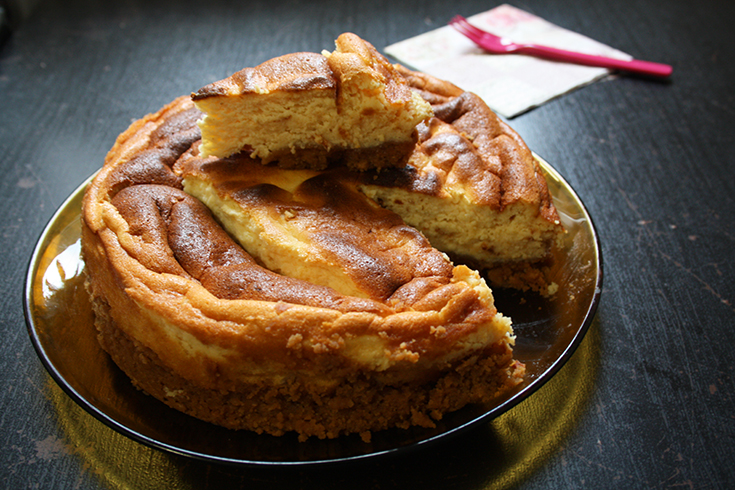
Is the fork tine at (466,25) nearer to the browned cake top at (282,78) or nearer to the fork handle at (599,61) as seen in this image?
the fork handle at (599,61)

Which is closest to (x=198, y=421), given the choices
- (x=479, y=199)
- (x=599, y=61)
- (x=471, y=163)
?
(x=479, y=199)

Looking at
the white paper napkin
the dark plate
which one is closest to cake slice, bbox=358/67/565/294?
the dark plate

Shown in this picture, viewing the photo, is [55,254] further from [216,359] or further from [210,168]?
[216,359]

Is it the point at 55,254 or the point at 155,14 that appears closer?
the point at 55,254

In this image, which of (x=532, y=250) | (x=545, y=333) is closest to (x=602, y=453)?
(x=545, y=333)

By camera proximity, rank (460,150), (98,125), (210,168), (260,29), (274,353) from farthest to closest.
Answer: (260,29)
(98,125)
(460,150)
(210,168)
(274,353)

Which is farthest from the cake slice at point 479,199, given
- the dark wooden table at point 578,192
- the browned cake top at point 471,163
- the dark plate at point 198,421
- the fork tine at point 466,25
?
the fork tine at point 466,25

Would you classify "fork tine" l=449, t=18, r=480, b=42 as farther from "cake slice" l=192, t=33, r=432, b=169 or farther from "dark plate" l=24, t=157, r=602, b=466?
"cake slice" l=192, t=33, r=432, b=169
